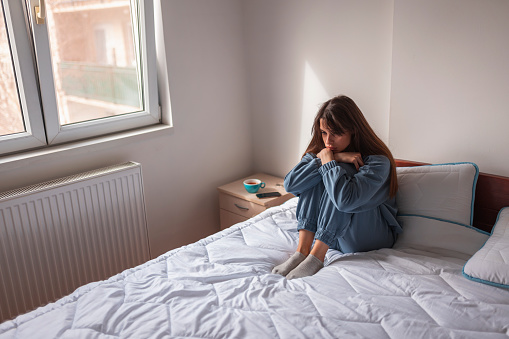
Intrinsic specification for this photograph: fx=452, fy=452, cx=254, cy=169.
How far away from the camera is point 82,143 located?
7.55 ft

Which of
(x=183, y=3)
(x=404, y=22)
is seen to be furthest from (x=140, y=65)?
(x=404, y=22)

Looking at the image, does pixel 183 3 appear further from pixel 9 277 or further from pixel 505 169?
pixel 505 169

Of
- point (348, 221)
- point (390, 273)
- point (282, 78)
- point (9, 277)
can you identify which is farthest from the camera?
point (282, 78)

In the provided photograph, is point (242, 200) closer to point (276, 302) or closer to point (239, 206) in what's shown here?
point (239, 206)

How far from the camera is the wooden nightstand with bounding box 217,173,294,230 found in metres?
2.59

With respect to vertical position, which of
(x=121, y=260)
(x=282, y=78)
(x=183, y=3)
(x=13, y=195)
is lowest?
(x=121, y=260)

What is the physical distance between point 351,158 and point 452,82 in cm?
64

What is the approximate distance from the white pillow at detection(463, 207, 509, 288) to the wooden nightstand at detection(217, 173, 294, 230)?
1173 millimetres

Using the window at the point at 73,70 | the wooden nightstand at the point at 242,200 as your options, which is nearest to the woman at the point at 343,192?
the wooden nightstand at the point at 242,200

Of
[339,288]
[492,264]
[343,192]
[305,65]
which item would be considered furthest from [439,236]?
[305,65]

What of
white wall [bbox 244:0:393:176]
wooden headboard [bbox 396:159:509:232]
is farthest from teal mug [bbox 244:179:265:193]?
wooden headboard [bbox 396:159:509:232]

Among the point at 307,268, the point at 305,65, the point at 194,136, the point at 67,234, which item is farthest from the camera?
the point at 194,136

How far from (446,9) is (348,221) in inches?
41.7

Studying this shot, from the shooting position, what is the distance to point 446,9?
203 centimetres
